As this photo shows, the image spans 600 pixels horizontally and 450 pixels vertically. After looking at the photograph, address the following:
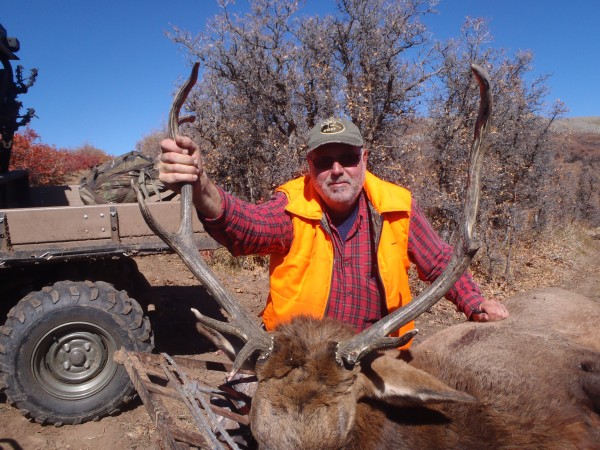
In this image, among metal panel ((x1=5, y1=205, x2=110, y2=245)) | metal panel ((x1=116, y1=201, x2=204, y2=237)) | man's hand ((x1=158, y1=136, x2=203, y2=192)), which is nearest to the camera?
man's hand ((x1=158, y1=136, x2=203, y2=192))

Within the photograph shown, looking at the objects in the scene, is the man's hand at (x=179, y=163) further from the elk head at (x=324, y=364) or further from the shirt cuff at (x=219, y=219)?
the shirt cuff at (x=219, y=219)

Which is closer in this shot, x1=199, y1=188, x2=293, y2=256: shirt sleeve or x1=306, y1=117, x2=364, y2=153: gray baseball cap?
x1=199, y1=188, x2=293, y2=256: shirt sleeve

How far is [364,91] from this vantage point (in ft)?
36.3

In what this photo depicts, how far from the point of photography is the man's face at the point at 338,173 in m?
3.71

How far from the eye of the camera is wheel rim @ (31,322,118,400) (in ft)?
16.2

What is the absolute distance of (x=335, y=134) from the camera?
363 centimetres

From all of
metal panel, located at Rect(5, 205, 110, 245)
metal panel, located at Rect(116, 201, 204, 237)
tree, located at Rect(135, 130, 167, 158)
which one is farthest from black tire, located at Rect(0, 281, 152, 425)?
tree, located at Rect(135, 130, 167, 158)

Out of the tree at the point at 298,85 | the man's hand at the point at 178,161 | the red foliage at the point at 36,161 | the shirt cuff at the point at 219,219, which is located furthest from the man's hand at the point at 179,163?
the red foliage at the point at 36,161

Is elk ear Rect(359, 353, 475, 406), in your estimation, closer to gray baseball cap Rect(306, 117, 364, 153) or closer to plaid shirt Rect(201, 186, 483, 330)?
plaid shirt Rect(201, 186, 483, 330)

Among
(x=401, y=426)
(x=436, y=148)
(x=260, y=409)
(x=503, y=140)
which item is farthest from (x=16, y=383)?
(x=503, y=140)

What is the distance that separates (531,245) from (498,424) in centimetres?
1431

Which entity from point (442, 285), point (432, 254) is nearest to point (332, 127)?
point (432, 254)

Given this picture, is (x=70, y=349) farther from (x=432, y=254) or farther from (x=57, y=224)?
(x=432, y=254)

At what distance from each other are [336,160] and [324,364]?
1.74m
